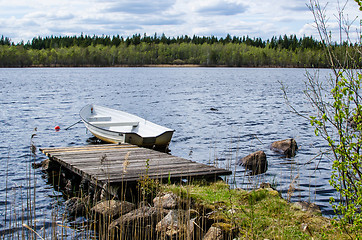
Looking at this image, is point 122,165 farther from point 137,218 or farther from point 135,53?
point 135,53

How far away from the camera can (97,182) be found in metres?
8.75

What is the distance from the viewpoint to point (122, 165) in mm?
9773

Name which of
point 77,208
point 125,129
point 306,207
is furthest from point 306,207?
point 125,129

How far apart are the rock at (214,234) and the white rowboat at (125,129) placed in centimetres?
737

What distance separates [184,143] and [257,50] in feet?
515

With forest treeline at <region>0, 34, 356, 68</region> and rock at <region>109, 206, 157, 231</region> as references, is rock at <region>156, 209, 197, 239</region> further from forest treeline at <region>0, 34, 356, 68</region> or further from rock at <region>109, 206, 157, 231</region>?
forest treeline at <region>0, 34, 356, 68</region>

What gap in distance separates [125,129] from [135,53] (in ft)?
490

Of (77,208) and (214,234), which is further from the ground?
(214,234)

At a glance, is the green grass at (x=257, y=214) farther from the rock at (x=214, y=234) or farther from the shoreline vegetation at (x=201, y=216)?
the rock at (x=214, y=234)

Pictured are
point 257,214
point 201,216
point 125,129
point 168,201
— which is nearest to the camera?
point 201,216

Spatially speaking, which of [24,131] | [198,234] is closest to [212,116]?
[24,131]

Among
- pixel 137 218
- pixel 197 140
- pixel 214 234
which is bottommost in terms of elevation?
pixel 197 140

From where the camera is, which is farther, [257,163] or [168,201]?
[257,163]

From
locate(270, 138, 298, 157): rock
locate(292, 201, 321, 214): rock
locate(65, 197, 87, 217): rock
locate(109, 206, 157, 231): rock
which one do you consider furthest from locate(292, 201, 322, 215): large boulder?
locate(270, 138, 298, 157): rock
